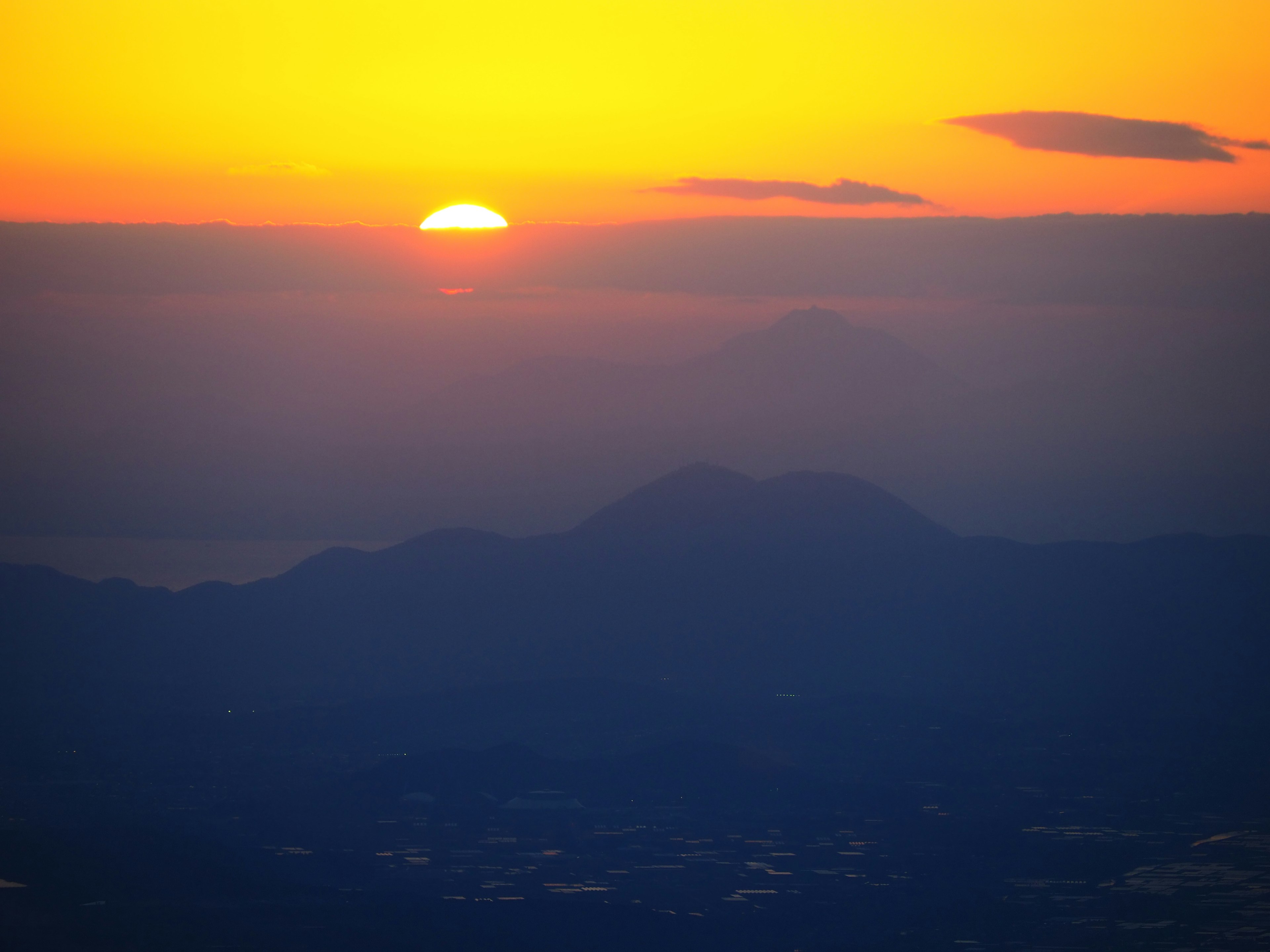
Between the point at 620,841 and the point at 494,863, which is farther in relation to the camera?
the point at 620,841

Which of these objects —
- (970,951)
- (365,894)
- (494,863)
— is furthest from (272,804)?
(970,951)

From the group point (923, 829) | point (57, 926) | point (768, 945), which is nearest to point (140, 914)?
point (57, 926)

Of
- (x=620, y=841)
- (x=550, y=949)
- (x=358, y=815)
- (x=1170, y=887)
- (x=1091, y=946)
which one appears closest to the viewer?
(x=550, y=949)

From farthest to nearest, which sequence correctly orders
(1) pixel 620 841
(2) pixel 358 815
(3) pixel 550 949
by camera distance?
1. (2) pixel 358 815
2. (1) pixel 620 841
3. (3) pixel 550 949

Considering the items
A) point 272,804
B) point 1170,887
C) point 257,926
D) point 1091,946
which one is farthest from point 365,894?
point 1170,887

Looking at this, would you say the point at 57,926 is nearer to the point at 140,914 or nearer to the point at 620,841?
the point at 140,914

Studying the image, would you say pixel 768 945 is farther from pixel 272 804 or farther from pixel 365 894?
pixel 272 804

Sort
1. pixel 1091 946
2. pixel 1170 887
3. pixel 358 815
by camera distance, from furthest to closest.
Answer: pixel 358 815 → pixel 1170 887 → pixel 1091 946

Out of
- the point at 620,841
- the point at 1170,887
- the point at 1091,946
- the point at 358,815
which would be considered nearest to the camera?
the point at 1091,946

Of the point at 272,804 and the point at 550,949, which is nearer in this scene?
the point at 550,949
